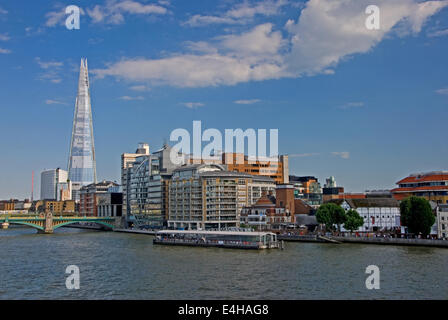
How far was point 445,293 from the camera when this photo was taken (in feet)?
140

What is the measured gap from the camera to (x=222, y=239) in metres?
92.8

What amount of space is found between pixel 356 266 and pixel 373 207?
2071 inches

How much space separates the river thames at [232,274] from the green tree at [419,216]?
35.6 feet

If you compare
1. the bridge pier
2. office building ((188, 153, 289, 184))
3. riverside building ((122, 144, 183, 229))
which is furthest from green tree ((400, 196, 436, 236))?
the bridge pier

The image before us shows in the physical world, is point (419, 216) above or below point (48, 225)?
above

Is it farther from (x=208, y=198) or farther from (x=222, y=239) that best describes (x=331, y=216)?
(x=208, y=198)

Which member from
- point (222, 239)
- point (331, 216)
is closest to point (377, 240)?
point (331, 216)

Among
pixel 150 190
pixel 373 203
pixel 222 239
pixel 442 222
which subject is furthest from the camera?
pixel 150 190

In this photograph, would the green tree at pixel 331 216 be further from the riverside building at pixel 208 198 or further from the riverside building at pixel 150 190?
the riverside building at pixel 150 190

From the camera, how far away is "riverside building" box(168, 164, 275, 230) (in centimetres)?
13375

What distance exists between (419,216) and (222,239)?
3901 cm

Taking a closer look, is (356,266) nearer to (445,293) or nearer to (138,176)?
(445,293)

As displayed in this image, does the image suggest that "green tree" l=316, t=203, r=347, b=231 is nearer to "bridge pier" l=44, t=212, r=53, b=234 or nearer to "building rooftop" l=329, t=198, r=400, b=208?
"building rooftop" l=329, t=198, r=400, b=208
